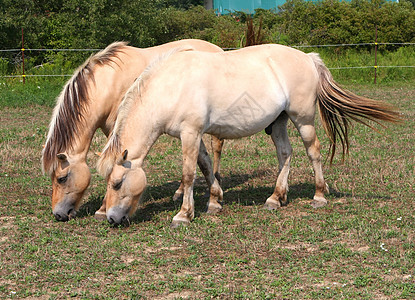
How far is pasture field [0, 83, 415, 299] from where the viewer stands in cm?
416

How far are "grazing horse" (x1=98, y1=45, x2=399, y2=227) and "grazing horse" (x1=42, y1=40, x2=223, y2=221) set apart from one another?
1.51 ft

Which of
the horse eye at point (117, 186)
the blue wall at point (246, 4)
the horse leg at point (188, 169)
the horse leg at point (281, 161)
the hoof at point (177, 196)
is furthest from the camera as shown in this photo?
the blue wall at point (246, 4)

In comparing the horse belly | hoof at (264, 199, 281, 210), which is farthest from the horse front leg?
hoof at (264, 199, 281, 210)

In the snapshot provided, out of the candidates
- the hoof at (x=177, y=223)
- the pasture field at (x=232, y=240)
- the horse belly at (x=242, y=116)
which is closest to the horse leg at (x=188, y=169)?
the hoof at (x=177, y=223)

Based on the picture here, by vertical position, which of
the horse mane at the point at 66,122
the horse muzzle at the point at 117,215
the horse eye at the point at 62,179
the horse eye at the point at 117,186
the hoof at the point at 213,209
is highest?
the horse mane at the point at 66,122

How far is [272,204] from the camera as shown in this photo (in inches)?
241

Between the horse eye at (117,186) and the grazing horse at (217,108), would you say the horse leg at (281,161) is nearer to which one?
the grazing horse at (217,108)

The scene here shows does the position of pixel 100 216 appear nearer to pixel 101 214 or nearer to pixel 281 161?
pixel 101 214

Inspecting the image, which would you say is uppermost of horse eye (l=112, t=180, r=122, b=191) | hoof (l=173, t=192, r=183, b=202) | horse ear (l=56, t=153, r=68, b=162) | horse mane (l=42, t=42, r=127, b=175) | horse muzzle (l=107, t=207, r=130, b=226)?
horse mane (l=42, t=42, r=127, b=175)

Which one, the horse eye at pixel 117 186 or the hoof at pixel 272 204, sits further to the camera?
the hoof at pixel 272 204

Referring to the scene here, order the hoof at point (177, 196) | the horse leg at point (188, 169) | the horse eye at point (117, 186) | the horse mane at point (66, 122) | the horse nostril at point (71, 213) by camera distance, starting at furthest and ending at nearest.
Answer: the hoof at point (177, 196) < the horse nostril at point (71, 213) < the horse mane at point (66, 122) < the horse leg at point (188, 169) < the horse eye at point (117, 186)

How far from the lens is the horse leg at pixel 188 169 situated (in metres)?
5.55

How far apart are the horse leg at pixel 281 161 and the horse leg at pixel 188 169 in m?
0.96

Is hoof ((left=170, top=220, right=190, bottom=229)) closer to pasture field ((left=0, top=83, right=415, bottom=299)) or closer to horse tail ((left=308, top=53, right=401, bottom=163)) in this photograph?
pasture field ((left=0, top=83, right=415, bottom=299))
